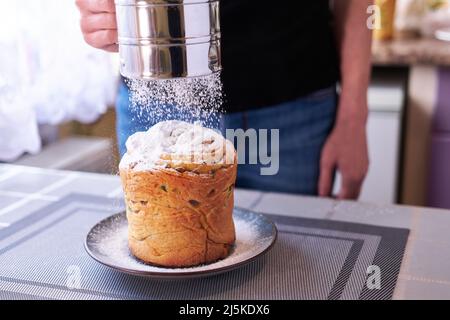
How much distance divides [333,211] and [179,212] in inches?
11.4

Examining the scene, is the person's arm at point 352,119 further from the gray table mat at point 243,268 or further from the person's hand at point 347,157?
the gray table mat at point 243,268

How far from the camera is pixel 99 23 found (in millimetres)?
629

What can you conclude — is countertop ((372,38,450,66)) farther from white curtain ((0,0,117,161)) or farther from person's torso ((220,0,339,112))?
white curtain ((0,0,117,161))

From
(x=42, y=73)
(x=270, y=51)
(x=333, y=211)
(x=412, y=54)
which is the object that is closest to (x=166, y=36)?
(x=333, y=211)

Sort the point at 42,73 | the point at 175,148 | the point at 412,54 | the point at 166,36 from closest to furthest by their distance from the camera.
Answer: the point at 166,36
the point at 175,148
the point at 42,73
the point at 412,54

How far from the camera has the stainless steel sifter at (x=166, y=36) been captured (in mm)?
516

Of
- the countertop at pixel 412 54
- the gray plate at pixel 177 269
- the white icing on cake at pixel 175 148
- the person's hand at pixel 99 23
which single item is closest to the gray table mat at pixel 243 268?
the gray plate at pixel 177 269

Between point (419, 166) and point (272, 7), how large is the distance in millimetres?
955

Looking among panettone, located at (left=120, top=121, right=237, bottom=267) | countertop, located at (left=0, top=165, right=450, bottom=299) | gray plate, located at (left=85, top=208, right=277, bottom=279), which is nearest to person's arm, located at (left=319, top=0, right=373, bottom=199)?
countertop, located at (left=0, top=165, right=450, bottom=299)

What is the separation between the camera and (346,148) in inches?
42.0

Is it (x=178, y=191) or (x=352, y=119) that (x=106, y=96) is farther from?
(x=178, y=191)

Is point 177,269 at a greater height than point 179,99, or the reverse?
point 179,99
